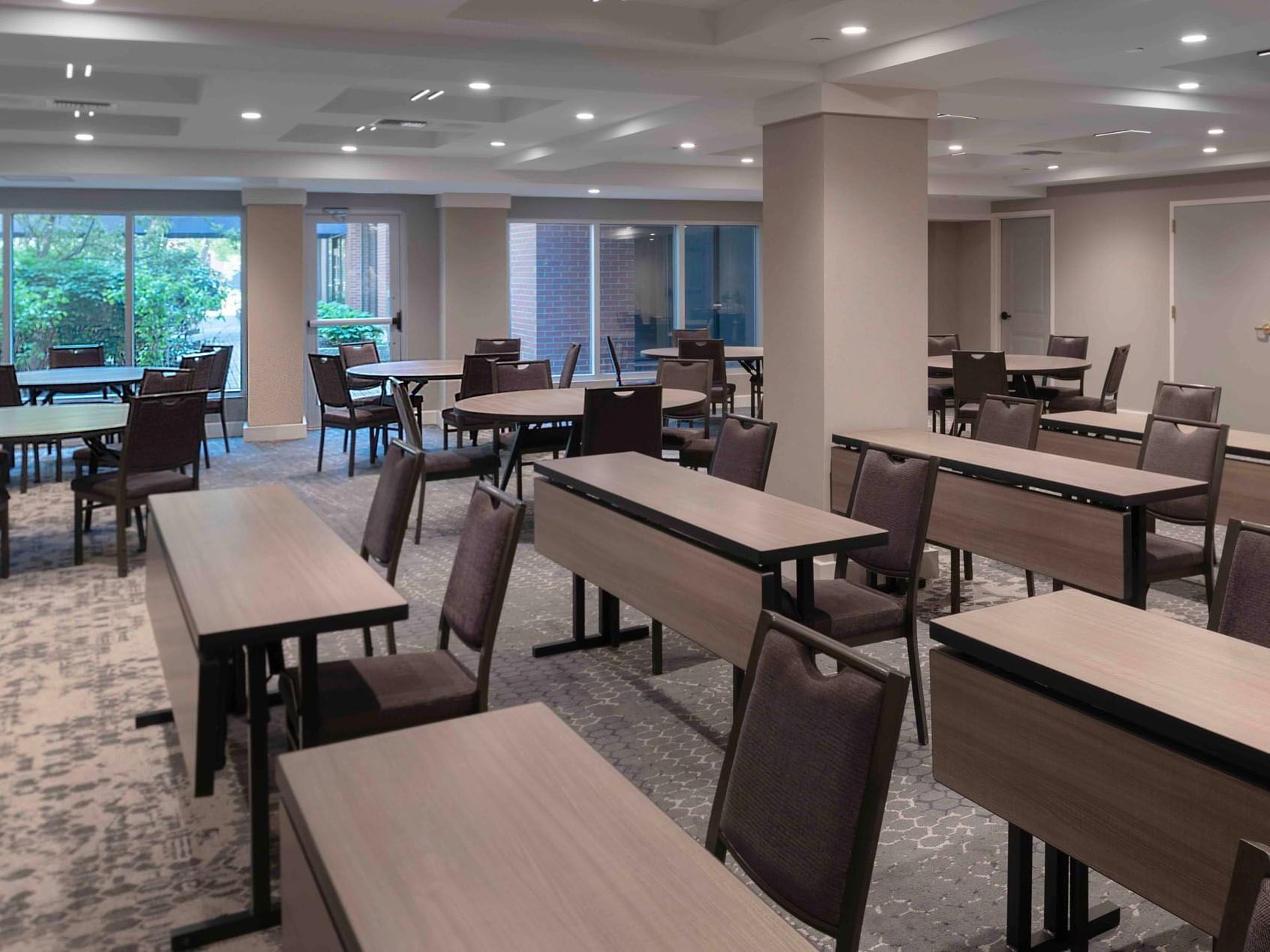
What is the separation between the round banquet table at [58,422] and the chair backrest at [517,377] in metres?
2.29

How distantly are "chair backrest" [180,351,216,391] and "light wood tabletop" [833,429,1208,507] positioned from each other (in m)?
5.31

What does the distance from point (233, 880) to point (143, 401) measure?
11.3 ft

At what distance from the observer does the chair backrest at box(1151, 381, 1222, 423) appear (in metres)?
5.96

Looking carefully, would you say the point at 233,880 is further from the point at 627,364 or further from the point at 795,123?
the point at 627,364

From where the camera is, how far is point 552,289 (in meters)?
13.2

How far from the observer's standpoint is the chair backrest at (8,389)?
7754mm

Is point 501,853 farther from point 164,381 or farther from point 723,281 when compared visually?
point 723,281

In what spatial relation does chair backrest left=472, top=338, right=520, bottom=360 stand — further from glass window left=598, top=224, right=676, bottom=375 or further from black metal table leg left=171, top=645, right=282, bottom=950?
black metal table leg left=171, top=645, right=282, bottom=950

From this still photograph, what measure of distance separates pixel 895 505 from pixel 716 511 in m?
0.60

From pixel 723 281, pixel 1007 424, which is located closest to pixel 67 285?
pixel 723 281

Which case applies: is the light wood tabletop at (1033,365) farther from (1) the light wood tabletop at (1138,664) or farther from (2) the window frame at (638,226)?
(1) the light wood tabletop at (1138,664)

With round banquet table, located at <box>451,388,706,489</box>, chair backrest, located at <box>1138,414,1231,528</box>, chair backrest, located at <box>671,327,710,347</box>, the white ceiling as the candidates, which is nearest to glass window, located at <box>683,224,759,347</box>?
chair backrest, located at <box>671,327,710,347</box>

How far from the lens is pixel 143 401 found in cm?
568

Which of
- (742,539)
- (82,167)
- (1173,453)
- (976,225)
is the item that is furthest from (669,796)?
(976,225)
